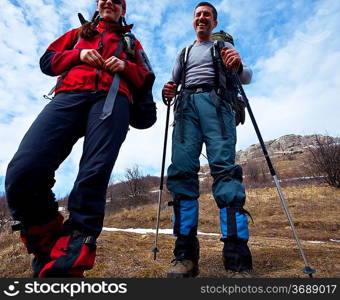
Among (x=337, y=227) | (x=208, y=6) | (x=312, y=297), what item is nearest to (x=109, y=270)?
(x=312, y=297)

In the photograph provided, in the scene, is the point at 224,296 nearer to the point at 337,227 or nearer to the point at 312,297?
the point at 312,297

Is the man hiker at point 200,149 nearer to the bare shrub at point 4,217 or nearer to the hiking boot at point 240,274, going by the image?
the hiking boot at point 240,274

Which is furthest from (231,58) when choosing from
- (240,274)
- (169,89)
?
(240,274)

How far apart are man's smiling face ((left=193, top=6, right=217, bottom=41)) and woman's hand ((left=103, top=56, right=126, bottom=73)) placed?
1.84 meters

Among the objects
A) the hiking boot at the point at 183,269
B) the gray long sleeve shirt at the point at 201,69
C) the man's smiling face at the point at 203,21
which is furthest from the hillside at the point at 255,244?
the man's smiling face at the point at 203,21

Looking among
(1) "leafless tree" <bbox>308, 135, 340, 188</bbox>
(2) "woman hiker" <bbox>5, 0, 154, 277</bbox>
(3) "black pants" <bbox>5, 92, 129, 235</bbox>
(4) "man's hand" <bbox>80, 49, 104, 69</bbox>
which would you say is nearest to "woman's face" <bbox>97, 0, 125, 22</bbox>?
(2) "woman hiker" <bbox>5, 0, 154, 277</bbox>

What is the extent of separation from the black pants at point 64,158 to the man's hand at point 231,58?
150cm

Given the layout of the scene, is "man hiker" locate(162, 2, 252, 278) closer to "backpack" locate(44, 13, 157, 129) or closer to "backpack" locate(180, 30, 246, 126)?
"backpack" locate(180, 30, 246, 126)

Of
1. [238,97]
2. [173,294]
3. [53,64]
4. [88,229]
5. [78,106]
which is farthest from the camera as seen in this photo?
[238,97]

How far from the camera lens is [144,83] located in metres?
2.61

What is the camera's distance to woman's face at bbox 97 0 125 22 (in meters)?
2.79

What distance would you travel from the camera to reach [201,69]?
350cm

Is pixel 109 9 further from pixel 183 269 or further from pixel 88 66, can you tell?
pixel 183 269

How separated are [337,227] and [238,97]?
319 inches
